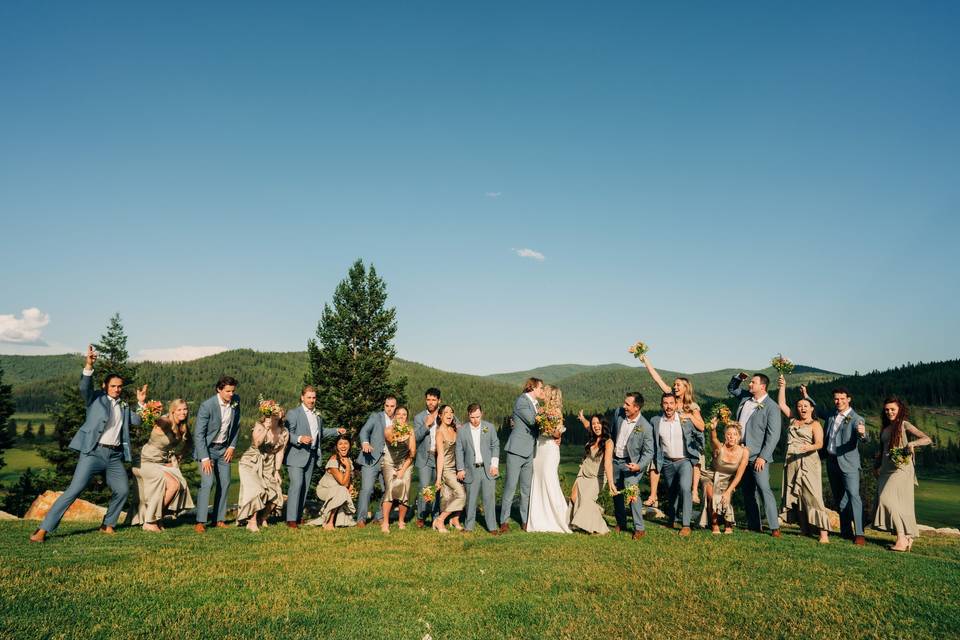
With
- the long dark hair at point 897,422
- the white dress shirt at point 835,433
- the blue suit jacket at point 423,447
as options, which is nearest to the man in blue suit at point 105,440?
the blue suit jacket at point 423,447

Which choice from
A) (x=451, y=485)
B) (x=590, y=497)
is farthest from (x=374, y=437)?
(x=590, y=497)

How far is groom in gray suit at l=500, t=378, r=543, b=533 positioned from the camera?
38.4 ft

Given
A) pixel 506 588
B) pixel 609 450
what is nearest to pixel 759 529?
pixel 609 450

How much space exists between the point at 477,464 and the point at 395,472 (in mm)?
1810

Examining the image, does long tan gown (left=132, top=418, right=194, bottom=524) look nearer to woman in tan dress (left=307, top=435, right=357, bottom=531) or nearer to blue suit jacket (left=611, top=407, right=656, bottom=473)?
woman in tan dress (left=307, top=435, right=357, bottom=531)

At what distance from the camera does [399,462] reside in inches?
487

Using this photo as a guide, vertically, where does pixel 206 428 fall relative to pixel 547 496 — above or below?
above

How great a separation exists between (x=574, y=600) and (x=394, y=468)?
6.32 meters

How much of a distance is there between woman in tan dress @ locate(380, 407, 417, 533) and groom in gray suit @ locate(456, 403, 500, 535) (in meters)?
1.12

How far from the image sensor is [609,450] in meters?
11.4

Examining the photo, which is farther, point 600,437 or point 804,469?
point 600,437

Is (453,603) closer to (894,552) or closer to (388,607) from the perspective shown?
(388,607)

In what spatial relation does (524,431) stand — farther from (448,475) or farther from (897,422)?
(897,422)

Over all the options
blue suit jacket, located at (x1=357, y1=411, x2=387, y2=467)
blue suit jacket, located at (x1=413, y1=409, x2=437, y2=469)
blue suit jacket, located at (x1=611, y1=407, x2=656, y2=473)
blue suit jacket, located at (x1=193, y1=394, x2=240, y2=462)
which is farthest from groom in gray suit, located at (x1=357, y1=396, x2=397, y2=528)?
blue suit jacket, located at (x1=611, y1=407, x2=656, y2=473)
